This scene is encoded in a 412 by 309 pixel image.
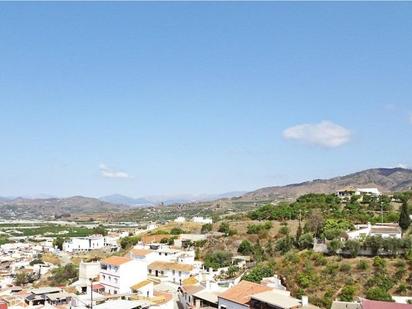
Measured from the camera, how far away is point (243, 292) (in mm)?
31453

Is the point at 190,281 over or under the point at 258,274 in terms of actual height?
under

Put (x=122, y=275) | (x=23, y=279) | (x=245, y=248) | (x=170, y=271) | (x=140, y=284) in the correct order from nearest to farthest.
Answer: (x=140, y=284) → (x=122, y=275) → (x=170, y=271) → (x=245, y=248) → (x=23, y=279)

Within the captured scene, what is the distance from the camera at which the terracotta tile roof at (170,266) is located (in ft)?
155

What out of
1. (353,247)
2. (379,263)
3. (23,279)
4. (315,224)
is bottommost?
(23,279)

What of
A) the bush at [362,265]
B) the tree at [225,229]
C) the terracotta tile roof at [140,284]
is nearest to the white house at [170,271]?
the terracotta tile roof at [140,284]

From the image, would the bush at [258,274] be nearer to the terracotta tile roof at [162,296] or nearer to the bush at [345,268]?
the bush at [345,268]

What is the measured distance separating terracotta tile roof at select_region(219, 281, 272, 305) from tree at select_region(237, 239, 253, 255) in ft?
68.3

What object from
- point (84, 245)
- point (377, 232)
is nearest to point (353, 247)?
point (377, 232)

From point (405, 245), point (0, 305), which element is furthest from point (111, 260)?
point (405, 245)

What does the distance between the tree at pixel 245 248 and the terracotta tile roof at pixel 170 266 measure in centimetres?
845

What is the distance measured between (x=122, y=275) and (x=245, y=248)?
53.6 ft

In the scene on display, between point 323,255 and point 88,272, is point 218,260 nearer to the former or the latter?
point 88,272

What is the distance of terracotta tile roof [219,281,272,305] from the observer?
99.5ft

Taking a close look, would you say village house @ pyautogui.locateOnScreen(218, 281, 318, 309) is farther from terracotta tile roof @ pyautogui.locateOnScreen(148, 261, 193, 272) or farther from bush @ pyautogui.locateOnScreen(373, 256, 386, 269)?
terracotta tile roof @ pyautogui.locateOnScreen(148, 261, 193, 272)
